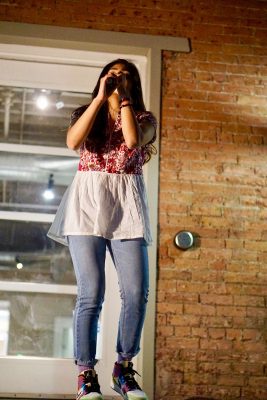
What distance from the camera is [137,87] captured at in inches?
87.8

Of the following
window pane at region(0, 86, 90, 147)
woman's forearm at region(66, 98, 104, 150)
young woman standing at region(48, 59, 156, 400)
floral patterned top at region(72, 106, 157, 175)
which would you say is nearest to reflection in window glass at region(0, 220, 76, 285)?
window pane at region(0, 86, 90, 147)

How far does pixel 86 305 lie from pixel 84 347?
0.16m

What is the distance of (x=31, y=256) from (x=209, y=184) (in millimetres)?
1290

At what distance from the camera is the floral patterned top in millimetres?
2083

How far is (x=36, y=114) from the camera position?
3348 millimetres

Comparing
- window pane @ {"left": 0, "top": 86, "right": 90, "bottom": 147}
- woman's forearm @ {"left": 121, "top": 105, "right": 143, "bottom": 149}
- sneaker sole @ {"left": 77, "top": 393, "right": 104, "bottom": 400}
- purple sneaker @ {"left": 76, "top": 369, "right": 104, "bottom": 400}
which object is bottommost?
sneaker sole @ {"left": 77, "top": 393, "right": 104, "bottom": 400}

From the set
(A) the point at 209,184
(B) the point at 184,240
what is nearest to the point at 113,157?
(B) the point at 184,240

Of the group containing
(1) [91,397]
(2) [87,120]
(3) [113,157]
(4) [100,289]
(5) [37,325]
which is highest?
(2) [87,120]

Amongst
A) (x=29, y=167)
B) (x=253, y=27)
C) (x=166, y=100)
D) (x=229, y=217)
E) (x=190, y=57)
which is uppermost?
(x=253, y=27)

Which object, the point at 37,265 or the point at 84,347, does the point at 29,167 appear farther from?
the point at 84,347

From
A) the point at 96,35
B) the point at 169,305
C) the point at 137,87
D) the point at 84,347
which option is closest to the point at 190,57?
the point at 96,35

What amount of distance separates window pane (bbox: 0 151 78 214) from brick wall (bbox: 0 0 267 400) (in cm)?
70

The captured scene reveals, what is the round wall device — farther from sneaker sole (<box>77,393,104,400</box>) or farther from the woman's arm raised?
sneaker sole (<box>77,393,104,400</box>)

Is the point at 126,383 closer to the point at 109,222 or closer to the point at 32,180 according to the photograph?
the point at 109,222
